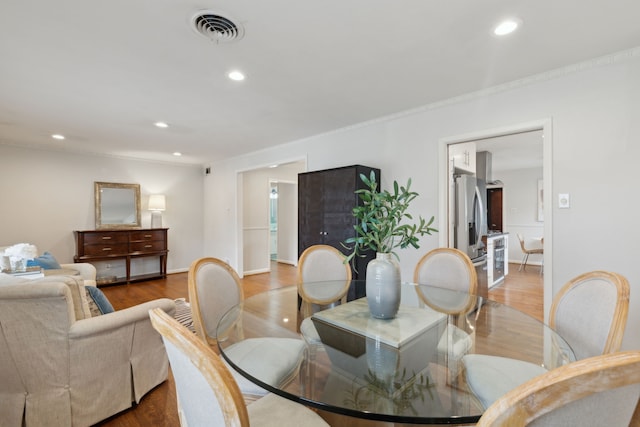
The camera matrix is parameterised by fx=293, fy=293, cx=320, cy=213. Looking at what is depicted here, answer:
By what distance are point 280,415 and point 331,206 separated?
2.59 m

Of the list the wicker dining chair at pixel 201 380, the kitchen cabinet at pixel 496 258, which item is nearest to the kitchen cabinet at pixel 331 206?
the wicker dining chair at pixel 201 380

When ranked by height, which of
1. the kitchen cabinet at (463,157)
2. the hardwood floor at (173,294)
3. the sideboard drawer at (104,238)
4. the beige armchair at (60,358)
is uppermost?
the kitchen cabinet at (463,157)

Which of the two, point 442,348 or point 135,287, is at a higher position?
point 442,348

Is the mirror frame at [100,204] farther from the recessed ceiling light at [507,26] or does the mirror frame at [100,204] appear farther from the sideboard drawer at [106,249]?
the recessed ceiling light at [507,26]

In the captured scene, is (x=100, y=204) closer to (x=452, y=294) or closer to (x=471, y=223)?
(x=452, y=294)

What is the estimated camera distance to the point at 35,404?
1.56m

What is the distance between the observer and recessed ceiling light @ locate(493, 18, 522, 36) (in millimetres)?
1717

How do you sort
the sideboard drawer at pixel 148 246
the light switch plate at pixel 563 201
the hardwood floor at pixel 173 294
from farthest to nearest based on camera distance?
1. the sideboard drawer at pixel 148 246
2. the light switch plate at pixel 563 201
3. the hardwood floor at pixel 173 294

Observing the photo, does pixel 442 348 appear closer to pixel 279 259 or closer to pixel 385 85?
pixel 385 85

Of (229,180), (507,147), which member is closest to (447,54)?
(507,147)

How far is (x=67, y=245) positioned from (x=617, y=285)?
6.72 metres

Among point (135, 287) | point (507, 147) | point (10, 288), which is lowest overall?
point (135, 287)

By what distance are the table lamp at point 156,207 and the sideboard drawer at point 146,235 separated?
10.4 inches

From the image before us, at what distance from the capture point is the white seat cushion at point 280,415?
1.03 metres
